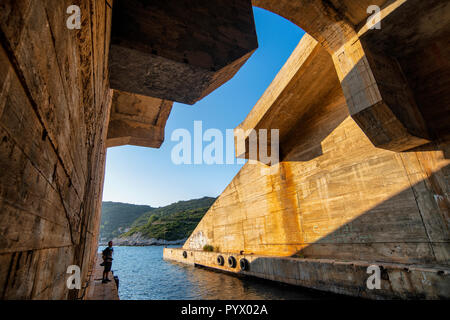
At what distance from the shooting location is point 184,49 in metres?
3.86

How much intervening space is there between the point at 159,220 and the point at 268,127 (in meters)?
86.3

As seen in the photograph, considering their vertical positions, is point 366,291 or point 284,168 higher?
point 284,168

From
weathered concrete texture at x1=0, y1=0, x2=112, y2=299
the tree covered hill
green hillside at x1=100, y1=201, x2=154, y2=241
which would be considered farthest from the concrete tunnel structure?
green hillside at x1=100, y1=201, x2=154, y2=241

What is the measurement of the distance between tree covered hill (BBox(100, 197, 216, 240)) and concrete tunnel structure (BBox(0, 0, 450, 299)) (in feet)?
201

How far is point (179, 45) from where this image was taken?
3.83m

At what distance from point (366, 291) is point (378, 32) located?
347 inches

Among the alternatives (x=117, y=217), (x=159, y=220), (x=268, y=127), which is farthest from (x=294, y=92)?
(x=117, y=217)

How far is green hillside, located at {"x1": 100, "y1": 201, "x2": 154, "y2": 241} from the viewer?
126844 millimetres

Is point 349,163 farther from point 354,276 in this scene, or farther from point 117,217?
point 117,217

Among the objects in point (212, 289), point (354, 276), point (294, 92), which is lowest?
point (212, 289)

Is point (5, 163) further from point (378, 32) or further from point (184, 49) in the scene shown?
point (378, 32)

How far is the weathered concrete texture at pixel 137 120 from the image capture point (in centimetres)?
879

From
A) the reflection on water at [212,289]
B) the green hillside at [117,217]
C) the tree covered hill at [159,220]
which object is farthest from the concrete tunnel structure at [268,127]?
the green hillside at [117,217]
